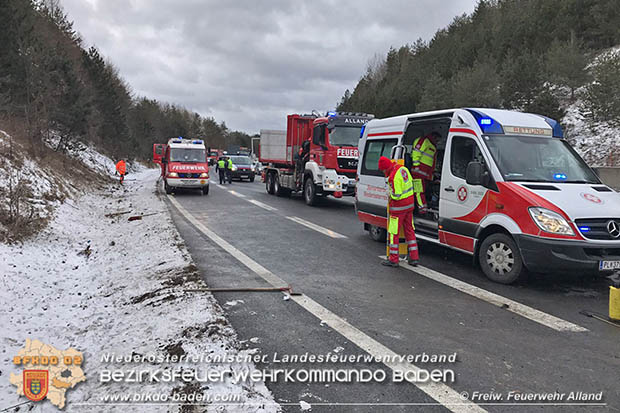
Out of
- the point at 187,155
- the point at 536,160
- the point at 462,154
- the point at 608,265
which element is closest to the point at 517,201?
the point at 536,160

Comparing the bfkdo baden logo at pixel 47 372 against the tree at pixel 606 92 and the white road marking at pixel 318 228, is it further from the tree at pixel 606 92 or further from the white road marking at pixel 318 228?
the tree at pixel 606 92

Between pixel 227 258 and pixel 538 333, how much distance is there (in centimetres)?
480

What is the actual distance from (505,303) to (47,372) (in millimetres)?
4895

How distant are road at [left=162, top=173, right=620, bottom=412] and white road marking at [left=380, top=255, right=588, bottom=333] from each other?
0.01m

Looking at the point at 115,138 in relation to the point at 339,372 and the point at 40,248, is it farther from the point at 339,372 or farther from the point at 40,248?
the point at 339,372

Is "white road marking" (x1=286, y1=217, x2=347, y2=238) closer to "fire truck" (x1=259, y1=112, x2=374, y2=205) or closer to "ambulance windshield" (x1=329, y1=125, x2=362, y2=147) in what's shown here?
"fire truck" (x1=259, y1=112, x2=374, y2=205)

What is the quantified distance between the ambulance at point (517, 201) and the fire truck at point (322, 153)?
6.42 meters

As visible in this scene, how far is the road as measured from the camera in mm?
3281

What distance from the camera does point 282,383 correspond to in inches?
133

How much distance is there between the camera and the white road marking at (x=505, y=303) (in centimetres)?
464

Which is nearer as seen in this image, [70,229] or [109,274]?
[109,274]

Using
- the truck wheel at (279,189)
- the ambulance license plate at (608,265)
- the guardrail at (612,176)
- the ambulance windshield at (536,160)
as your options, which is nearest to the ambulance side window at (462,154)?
the ambulance windshield at (536,160)

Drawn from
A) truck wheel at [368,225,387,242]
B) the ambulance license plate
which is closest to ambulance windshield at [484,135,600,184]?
the ambulance license plate

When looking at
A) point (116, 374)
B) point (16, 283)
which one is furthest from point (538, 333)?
point (16, 283)
